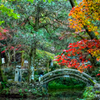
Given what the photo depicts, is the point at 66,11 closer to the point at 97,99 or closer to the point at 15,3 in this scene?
the point at 15,3

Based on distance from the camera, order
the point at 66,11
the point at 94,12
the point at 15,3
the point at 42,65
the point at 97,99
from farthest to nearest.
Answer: the point at 42,65, the point at 66,11, the point at 15,3, the point at 97,99, the point at 94,12

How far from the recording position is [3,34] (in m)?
13.1

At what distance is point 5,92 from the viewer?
37.5 ft

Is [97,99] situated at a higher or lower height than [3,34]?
lower

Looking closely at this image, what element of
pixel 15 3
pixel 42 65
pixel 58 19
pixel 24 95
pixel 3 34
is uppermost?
pixel 15 3

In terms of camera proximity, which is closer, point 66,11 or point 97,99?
point 97,99

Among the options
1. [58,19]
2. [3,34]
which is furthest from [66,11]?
[3,34]

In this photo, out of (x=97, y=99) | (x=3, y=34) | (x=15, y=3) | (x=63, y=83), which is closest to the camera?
(x=97, y=99)

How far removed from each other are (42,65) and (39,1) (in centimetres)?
1077

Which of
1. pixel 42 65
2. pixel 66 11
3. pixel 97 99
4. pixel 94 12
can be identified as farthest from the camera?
pixel 42 65

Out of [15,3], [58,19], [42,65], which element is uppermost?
[15,3]

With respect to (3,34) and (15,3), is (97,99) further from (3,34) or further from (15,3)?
(3,34)

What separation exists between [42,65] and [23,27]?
364 inches

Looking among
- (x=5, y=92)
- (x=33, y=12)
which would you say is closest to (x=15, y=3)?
(x=33, y=12)
